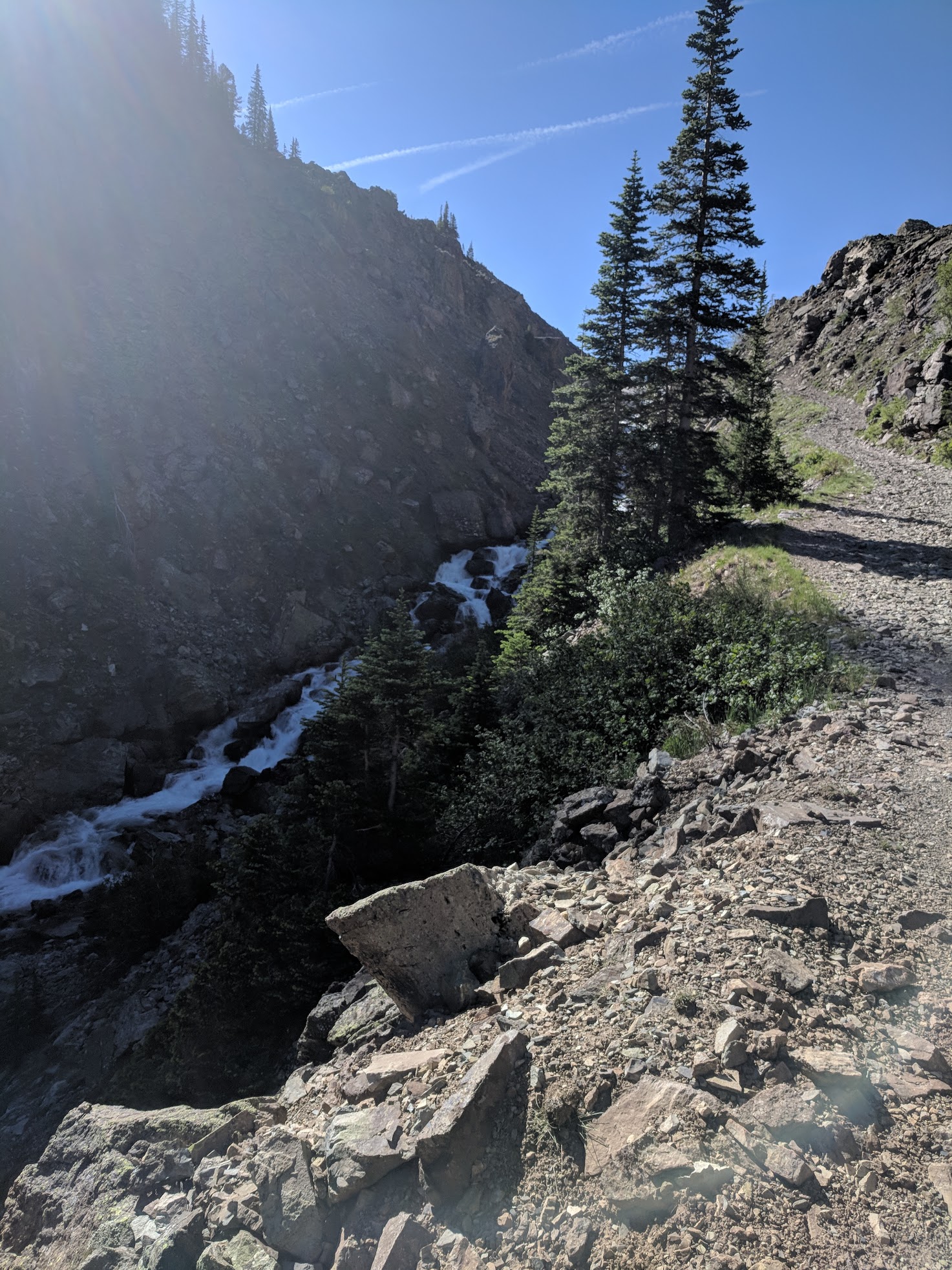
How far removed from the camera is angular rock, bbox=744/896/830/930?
177 inches

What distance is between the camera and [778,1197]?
113 inches

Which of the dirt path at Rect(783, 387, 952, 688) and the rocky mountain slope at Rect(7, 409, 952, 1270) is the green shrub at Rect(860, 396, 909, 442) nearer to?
the dirt path at Rect(783, 387, 952, 688)

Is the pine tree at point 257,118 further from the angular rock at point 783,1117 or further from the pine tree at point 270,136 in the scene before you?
the angular rock at point 783,1117

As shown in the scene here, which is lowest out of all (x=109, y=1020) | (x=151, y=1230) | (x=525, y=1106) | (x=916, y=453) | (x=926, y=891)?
(x=109, y=1020)

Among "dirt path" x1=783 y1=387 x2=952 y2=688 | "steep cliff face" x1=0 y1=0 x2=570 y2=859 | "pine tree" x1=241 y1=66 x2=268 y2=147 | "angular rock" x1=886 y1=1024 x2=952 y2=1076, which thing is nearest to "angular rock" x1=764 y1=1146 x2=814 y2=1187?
"angular rock" x1=886 y1=1024 x2=952 y2=1076

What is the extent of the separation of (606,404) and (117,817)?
2218cm

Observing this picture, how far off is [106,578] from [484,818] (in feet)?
82.0

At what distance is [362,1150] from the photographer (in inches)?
151

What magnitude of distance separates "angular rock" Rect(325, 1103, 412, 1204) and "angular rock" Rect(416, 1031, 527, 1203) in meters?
0.21

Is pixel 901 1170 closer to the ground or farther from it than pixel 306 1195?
farther from it

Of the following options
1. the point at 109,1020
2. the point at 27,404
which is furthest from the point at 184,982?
the point at 27,404

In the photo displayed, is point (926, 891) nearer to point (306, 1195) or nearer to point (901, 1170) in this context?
point (901, 1170)

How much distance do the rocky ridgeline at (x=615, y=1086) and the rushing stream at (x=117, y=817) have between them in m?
9.84

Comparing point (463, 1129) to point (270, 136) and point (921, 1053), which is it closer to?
point (921, 1053)
